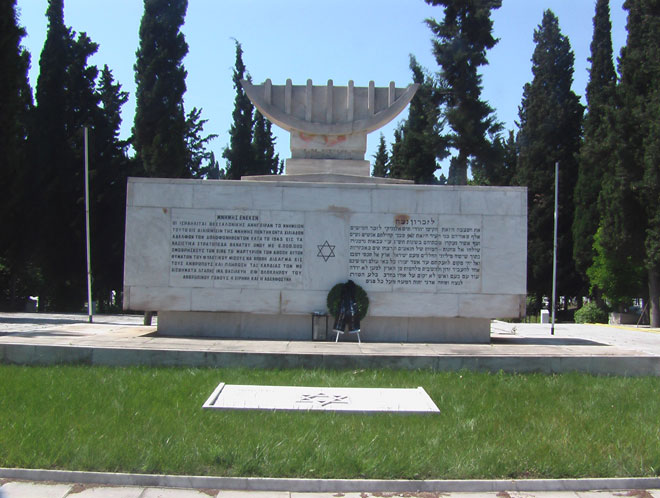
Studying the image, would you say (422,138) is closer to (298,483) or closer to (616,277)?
(616,277)

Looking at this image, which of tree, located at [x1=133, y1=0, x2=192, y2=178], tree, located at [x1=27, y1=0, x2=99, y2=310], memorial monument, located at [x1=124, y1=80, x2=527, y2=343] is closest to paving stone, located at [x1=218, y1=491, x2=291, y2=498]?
memorial monument, located at [x1=124, y1=80, x2=527, y2=343]

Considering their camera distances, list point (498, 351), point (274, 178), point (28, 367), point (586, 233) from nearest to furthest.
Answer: point (28, 367) < point (498, 351) < point (274, 178) < point (586, 233)

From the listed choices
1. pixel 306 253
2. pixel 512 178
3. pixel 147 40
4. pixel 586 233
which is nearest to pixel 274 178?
pixel 306 253

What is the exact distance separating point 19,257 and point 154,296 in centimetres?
2112

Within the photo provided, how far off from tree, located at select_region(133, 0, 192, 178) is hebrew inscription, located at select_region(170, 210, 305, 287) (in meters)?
17.6

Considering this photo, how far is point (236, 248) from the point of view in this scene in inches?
447

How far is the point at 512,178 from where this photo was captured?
3806cm

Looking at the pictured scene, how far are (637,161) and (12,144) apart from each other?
988 inches

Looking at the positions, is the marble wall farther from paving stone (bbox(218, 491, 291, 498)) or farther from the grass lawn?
paving stone (bbox(218, 491, 291, 498))

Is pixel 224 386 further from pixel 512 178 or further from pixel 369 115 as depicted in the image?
pixel 512 178

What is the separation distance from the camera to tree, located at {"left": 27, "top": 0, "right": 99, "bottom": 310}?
29.2 m

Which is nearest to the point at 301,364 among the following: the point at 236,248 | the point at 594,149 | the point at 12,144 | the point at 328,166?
the point at 236,248

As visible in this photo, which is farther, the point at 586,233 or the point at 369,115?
the point at 586,233

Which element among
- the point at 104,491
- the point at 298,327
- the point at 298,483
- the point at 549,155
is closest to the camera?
the point at 104,491
